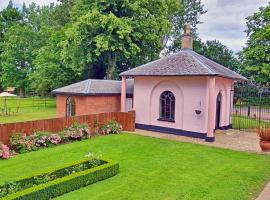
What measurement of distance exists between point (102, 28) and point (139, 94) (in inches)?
429

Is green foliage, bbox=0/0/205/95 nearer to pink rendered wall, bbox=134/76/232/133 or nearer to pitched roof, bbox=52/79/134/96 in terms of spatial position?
pitched roof, bbox=52/79/134/96

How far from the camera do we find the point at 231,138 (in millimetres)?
16656

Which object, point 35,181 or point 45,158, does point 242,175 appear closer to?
point 35,181

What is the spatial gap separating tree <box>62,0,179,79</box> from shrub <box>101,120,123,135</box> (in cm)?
1071

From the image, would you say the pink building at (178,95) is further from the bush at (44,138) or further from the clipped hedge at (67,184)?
the clipped hedge at (67,184)

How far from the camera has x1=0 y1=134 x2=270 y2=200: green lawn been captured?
316 inches

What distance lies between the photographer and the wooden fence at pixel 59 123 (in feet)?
40.8

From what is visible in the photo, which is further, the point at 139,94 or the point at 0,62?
the point at 0,62

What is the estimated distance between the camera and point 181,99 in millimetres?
17469

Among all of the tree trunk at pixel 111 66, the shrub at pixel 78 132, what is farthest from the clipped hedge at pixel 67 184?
the tree trunk at pixel 111 66

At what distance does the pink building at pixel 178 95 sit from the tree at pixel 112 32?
23.1 ft

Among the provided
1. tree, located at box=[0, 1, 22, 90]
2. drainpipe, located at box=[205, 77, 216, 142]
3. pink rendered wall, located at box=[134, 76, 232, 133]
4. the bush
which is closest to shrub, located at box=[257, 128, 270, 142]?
drainpipe, located at box=[205, 77, 216, 142]

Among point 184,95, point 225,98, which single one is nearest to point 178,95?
point 184,95

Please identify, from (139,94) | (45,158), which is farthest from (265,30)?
(45,158)
